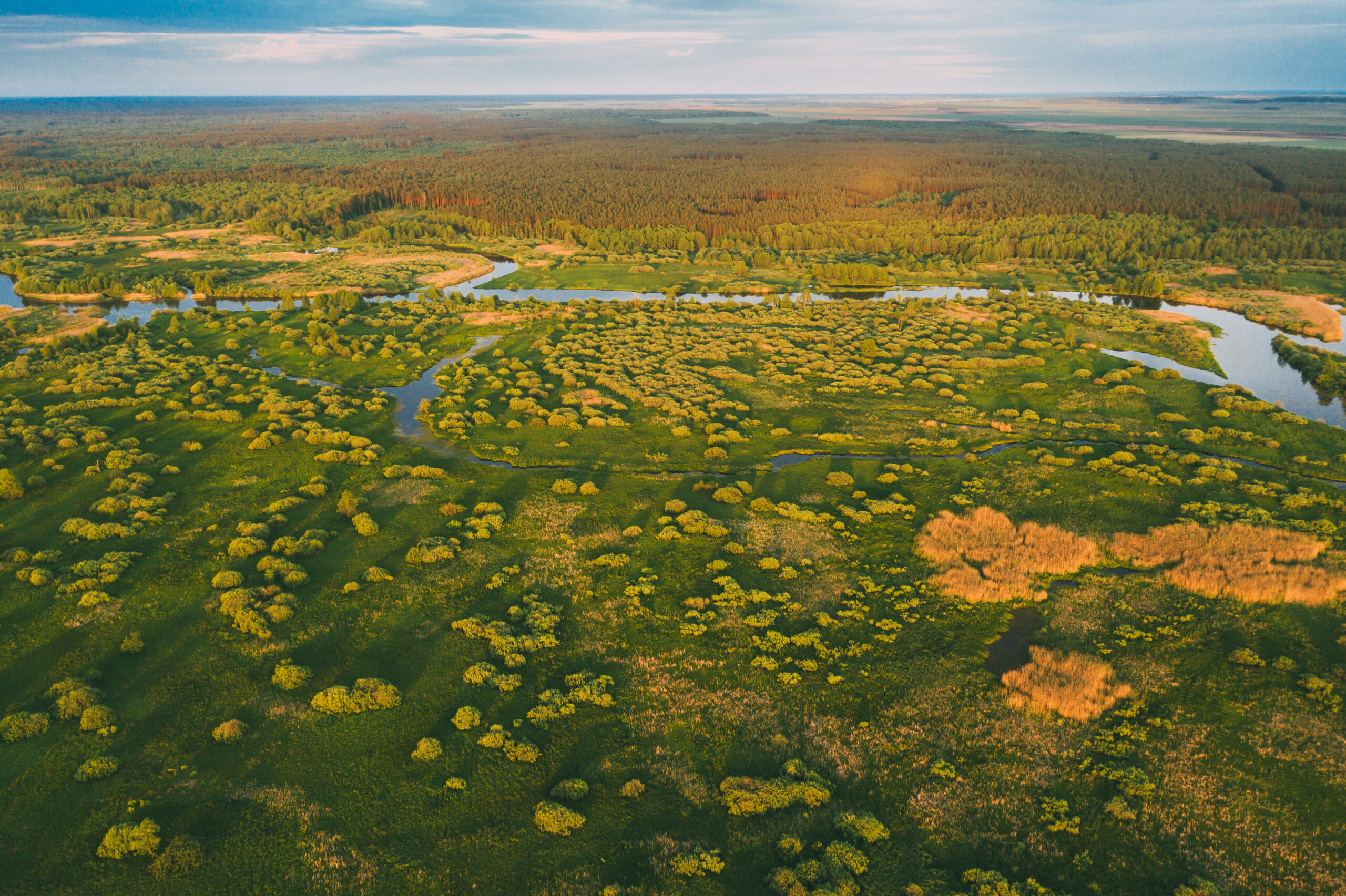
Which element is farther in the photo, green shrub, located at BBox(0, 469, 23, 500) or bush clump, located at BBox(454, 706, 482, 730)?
green shrub, located at BBox(0, 469, 23, 500)

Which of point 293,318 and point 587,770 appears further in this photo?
point 293,318

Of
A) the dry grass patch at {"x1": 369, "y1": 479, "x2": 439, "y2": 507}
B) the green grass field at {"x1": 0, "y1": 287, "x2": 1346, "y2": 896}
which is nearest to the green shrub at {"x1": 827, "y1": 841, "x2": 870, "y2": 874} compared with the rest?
the green grass field at {"x1": 0, "y1": 287, "x2": 1346, "y2": 896}

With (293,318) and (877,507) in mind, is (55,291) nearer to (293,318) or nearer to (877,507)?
(293,318)

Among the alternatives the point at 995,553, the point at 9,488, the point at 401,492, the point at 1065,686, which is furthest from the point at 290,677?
the point at 995,553

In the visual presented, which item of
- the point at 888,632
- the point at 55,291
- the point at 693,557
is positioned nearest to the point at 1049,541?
the point at 888,632

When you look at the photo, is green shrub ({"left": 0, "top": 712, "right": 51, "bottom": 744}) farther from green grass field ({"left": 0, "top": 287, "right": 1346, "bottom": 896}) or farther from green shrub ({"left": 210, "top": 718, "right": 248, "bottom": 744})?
green shrub ({"left": 210, "top": 718, "right": 248, "bottom": 744})

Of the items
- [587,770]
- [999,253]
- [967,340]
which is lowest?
[587,770]
